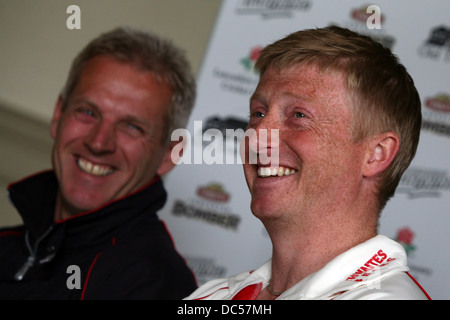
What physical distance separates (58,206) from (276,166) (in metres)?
0.96

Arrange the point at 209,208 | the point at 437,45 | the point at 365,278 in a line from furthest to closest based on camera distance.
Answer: the point at 209,208 → the point at 437,45 → the point at 365,278

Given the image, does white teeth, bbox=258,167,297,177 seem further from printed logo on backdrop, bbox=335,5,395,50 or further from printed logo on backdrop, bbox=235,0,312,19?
printed logo on backdrop, bbox=235,0,312,19

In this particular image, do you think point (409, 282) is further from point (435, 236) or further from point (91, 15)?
point (91, 15)

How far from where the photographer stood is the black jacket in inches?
69.4

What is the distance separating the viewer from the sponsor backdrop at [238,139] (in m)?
2.80

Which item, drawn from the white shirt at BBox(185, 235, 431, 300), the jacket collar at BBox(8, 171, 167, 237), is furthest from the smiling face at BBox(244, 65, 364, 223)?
the jacket collar at BBox(8, 171, 167, 237)

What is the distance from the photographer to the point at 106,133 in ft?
6.57

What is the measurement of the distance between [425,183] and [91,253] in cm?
154

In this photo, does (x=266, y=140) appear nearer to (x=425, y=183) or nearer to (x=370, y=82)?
(x=370, y=82)

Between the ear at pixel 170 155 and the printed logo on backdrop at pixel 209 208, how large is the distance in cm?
91

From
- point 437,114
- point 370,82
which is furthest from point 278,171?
point 437,114

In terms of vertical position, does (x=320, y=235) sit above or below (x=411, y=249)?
above

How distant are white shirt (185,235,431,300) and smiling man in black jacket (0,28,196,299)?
2.32ft
